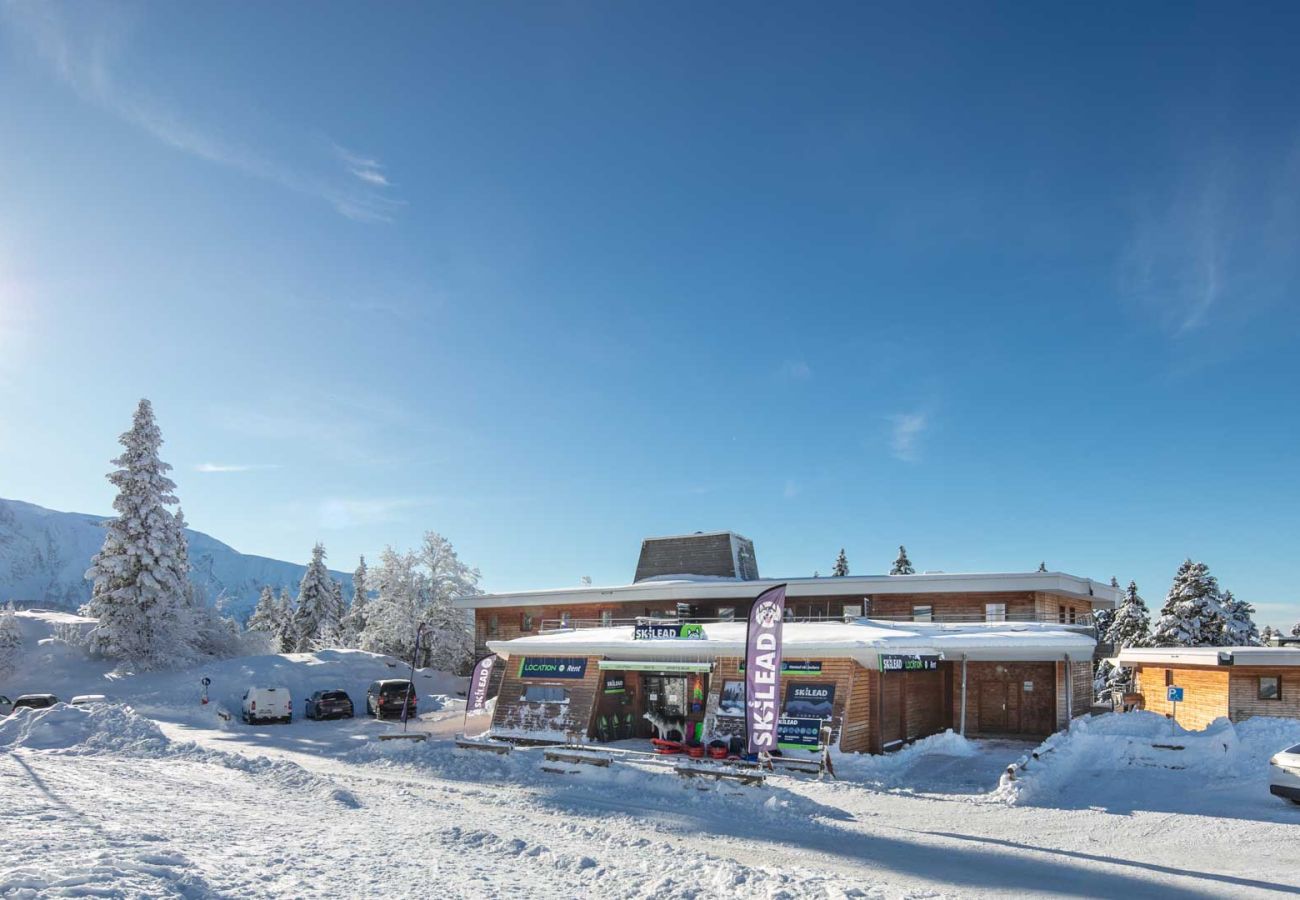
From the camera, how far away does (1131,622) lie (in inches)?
2307

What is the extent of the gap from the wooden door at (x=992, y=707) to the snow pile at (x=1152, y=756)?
232 inches

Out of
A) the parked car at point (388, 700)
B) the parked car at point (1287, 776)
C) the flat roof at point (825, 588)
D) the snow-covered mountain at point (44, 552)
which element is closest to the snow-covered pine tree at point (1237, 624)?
the flat roof at point (825, 588)

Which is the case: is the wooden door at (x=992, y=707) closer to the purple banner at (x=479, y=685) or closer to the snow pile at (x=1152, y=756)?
the snow pile at (x=1152, y=756)

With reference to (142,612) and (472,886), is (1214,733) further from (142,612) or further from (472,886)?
(142,612)

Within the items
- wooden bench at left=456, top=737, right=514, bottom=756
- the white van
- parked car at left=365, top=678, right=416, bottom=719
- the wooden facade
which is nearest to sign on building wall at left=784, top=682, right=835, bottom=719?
wooden bench at left=456, top=737, right=514, bottom=756

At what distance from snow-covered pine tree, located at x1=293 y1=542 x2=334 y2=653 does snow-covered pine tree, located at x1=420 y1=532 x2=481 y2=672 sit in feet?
52.7

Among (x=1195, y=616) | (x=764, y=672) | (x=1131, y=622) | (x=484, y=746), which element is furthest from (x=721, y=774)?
(x=1131, y=622)

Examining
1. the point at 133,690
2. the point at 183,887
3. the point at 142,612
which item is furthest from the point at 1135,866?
the point at 142,612

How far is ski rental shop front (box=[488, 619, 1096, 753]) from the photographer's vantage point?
2245 centimetres

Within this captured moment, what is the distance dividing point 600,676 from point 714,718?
459cm

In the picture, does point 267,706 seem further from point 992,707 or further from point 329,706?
point 992,707

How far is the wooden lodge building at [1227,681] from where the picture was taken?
2742 cm

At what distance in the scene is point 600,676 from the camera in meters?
26.6

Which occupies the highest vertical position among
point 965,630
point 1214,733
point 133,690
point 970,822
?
point 965,630
